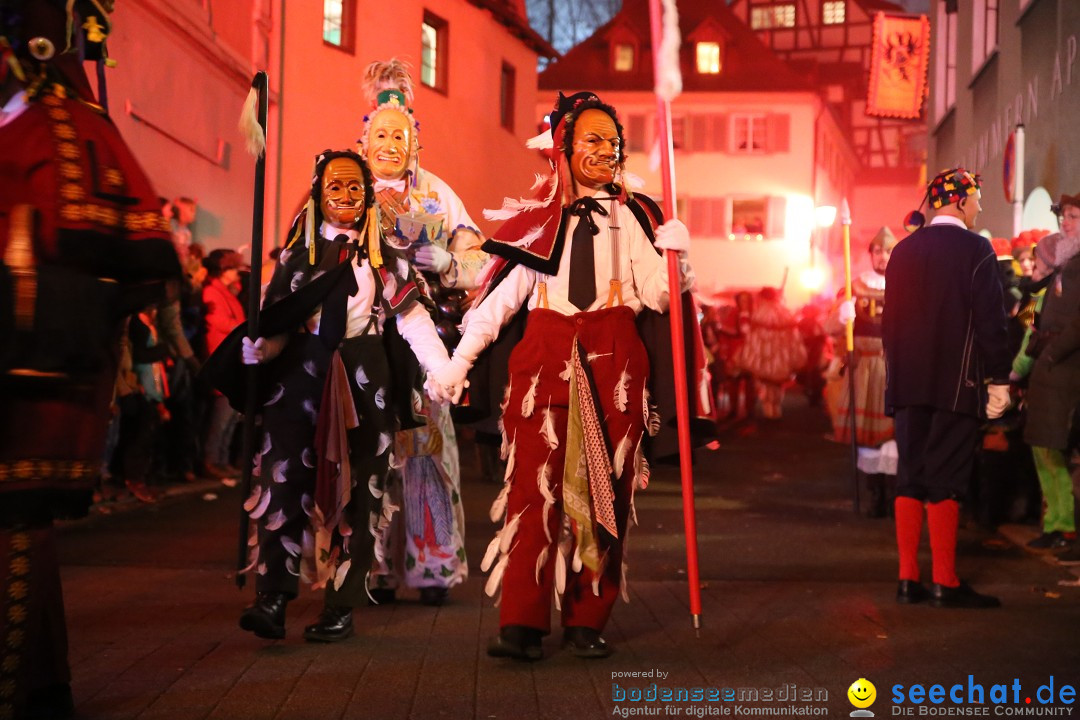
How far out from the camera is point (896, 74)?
105ft

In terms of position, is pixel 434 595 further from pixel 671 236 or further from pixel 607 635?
pixel 671 236

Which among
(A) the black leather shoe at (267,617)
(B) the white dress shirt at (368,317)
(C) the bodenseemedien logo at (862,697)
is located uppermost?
(B) the white dress shirt at (368,317)

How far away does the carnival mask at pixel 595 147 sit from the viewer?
19.0 ft

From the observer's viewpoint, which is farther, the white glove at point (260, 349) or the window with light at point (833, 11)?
the window with light at point (833, 11)

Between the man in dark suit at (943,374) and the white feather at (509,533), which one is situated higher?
the man in dark suit at (943,374)

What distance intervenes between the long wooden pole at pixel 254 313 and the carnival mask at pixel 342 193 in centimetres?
34

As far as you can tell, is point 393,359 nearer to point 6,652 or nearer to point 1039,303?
point 6,652

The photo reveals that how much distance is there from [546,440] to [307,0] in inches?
703

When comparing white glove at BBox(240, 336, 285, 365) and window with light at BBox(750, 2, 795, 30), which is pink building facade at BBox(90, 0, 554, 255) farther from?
window with light at BBox(750, 2, 795, 30)

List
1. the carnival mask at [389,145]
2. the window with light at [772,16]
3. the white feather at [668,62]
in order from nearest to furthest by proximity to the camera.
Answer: the white feather at [668,62]
the carnival mask at [389,145]
the window with light at [772,16]

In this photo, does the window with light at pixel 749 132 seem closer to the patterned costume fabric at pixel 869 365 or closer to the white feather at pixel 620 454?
the patterned costume fabric at pixel 869 365

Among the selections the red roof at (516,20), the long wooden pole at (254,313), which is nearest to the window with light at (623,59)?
the red roof at (516,20)

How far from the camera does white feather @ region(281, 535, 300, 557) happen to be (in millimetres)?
5809

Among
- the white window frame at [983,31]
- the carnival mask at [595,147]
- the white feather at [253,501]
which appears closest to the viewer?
the carnival mask at [595,147]
